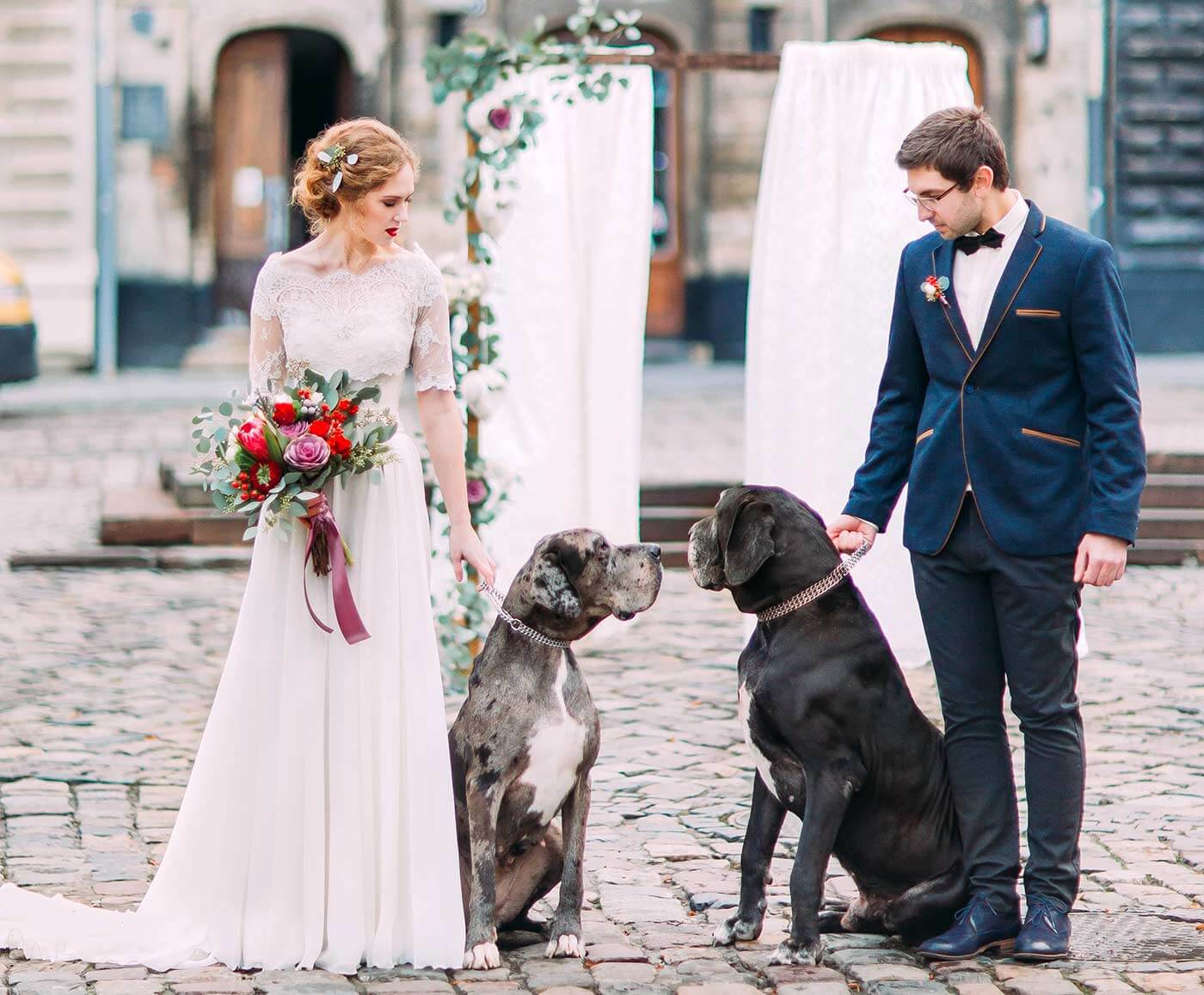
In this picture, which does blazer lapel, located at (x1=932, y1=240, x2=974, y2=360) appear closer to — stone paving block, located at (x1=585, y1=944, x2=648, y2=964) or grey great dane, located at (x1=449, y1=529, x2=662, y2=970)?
grey great dane, located at (x1=449, y1=529, x2=662, y2=970)

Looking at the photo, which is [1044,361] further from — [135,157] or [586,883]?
[135,157]

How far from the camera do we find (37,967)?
13.5 ft

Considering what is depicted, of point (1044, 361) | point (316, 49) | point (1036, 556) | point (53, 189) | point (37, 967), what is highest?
point (316, 49)

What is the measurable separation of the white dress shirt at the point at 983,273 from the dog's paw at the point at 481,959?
1.67 metres

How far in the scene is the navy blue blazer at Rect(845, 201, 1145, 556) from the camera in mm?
4020

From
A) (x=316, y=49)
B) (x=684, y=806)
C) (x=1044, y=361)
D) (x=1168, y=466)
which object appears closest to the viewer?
(x=1044, y=361)

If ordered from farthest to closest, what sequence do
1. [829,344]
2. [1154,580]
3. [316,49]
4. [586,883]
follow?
[316,49]
[1154,580]
[829,344]
[586,883]

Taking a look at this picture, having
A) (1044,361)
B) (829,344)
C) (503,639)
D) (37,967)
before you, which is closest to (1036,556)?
(1044,361)

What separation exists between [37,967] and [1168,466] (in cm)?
792

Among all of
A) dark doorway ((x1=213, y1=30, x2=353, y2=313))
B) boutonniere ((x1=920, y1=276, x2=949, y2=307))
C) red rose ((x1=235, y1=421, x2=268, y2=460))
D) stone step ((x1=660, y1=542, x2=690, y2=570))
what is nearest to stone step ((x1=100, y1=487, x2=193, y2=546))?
stone step ((x1=660, y1=542, x2=690, y2=570))

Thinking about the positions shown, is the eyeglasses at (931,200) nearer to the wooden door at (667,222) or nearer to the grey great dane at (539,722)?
the grey great dane at (539,722)

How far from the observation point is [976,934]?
13.6ft

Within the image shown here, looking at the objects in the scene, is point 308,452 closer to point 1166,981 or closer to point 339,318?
point 339,318

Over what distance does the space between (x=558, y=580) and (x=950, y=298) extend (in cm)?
105
